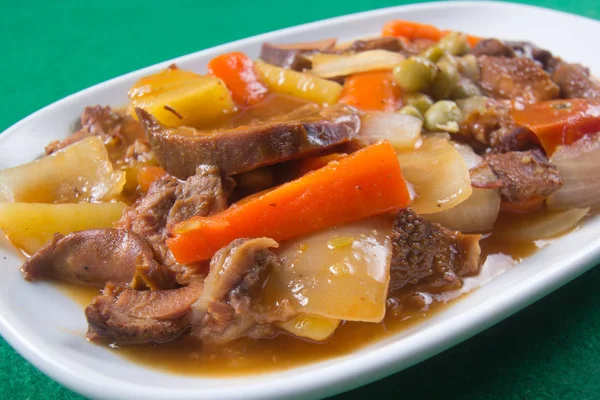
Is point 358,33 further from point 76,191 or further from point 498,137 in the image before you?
point 76,191

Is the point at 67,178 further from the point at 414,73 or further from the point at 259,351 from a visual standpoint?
the point at 414,73

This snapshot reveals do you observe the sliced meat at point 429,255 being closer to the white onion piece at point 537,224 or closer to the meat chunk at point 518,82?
the white onion piece at point 537,224

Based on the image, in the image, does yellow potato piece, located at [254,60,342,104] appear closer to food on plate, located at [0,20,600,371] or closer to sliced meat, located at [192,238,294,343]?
food on plate, located at [0,20,600,371]

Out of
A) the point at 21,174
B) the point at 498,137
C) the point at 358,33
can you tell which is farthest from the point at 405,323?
the point at 358,33

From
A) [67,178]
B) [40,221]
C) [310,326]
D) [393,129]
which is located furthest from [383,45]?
[40,221]

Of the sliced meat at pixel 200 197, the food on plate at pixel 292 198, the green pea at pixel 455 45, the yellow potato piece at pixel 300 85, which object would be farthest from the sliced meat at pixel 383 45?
the sliced meat at pixel 200 197
